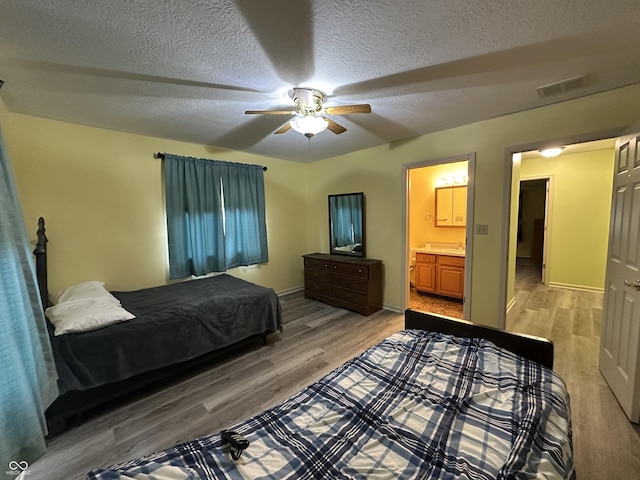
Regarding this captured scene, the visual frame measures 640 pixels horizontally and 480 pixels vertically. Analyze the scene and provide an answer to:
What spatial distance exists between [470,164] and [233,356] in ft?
11.4

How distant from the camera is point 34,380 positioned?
54.7 inches

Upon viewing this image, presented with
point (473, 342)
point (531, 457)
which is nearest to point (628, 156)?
point (473, 342)

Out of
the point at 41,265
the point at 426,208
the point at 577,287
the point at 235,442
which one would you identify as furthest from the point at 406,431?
the point at 577,287

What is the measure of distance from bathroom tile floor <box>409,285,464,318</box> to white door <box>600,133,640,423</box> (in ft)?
5.34

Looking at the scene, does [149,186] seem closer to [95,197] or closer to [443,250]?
[95,197]

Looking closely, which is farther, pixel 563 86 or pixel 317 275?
pixel 317 275

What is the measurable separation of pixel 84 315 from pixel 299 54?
2464 millimetres

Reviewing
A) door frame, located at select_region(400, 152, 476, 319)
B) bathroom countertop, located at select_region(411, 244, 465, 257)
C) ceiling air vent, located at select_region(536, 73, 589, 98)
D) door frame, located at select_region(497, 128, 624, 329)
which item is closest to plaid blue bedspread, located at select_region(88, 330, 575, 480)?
door frame, located at select_region(497, 128, 624, 329)

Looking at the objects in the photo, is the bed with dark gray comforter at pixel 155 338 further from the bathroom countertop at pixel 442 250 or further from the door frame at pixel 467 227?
the bathroom countertop at pixel 442 250

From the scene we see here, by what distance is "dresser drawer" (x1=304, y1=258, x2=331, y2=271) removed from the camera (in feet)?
13.7

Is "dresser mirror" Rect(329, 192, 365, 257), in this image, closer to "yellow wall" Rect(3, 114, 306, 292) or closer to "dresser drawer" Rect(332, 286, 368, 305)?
"dresser drawer" Rect(332, 286, 368, 305)

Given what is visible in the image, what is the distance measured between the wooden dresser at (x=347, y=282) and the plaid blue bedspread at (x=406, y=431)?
2233mm

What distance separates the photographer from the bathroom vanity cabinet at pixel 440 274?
4.05 m

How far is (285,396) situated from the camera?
2088 millimetres
